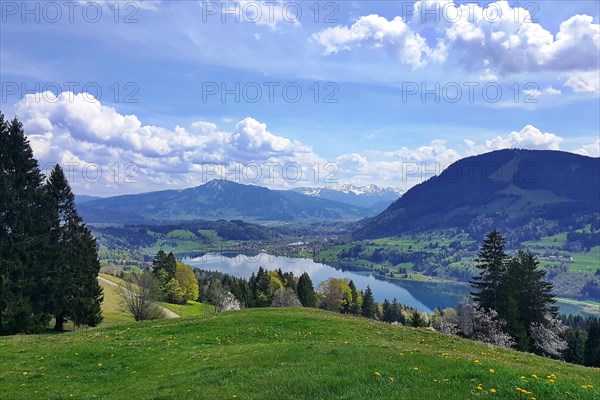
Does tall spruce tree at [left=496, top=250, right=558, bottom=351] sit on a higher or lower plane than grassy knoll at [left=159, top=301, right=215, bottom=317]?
higher

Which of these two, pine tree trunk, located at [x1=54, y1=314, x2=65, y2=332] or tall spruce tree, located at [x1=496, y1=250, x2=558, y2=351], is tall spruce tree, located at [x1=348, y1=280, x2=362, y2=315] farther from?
pine tree trunk, located at [x1=54, y1=314, x2=65, y2=332]

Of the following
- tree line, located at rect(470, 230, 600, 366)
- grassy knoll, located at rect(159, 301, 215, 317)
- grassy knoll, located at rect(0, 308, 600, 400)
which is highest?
grassy knoll, located at rect(0, 308, 600, 400)

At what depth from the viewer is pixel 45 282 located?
1750 inches

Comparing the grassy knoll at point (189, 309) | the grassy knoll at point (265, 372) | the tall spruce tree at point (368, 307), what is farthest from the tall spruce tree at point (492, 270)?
the tall spruce tree at point (368, 307)

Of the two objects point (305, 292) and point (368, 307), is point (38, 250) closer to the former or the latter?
point (305, 292)

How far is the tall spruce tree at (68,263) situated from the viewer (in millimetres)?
45500

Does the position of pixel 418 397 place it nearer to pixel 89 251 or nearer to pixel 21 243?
pixel 21 243

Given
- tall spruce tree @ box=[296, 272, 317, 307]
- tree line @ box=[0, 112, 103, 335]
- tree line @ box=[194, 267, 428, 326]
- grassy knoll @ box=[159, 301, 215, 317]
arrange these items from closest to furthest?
1. tree line @ box=[0, 112, 103, 335]
2. grassy knoll @ box=[159, 301, 215, 317]
3. tree line @ box=[194, 267, 428, 326]
4. tall spruce tree @ box=[296, 272, 317, 307]

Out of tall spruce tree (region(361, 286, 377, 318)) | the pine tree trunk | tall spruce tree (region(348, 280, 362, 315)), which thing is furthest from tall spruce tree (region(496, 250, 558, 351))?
tall spruce tree (region(348, 280, 362, 315))

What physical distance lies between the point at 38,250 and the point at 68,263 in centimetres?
457

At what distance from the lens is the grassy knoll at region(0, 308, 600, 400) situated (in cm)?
1152

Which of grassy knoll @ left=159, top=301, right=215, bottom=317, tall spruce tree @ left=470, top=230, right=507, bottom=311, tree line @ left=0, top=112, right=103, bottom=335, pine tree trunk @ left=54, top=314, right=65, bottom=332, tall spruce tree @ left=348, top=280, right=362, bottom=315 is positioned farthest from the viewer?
tall spruce tree @ left=348, top=280, right=362, bottom=315

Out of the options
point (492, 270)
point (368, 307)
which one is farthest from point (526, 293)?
point (368, 307)

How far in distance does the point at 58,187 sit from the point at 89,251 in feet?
28.1
